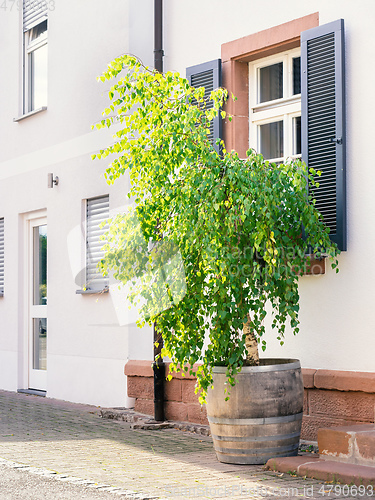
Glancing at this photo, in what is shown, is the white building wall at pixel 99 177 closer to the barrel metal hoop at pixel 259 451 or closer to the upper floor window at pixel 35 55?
the upper floor window at pixel 35 55

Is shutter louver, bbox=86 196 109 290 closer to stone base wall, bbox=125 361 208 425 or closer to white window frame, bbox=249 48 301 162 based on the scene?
stone base wall, bbox=125 361 208 425

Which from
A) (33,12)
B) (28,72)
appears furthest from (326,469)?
(33,12)

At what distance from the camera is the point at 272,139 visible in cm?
827

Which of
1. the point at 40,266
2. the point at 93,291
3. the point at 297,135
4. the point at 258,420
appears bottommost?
the point at 258,420

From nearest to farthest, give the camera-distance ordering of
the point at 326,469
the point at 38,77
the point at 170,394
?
the point at 326,469 < the point at 170,394 < the point at 38,77

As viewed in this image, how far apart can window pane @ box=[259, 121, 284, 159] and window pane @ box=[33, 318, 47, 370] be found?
5.01 meters

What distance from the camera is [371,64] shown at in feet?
22.9

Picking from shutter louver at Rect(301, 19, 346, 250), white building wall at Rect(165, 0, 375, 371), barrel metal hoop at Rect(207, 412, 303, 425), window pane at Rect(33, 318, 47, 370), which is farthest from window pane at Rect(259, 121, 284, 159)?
window pane at Rect(33, 318, 47, 370)

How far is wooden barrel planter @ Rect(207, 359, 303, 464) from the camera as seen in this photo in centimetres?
648

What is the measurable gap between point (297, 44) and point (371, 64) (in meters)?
1.09

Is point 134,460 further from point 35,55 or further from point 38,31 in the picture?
point 38,31

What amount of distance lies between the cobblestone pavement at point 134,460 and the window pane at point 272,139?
9.52 ft

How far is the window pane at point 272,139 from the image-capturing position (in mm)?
8141

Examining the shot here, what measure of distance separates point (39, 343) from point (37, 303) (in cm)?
59
